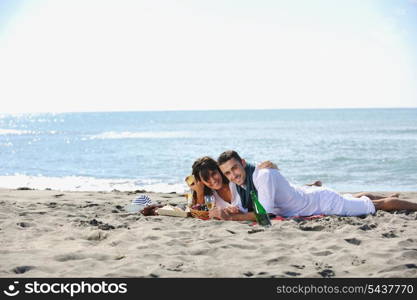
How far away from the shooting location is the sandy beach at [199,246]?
4121 mm

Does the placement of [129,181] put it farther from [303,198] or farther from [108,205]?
[303,198]

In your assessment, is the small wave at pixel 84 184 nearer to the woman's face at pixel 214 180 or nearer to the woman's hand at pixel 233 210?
the woman's hand at pixel 233 210

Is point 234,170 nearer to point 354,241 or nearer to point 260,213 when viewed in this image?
point 260,213

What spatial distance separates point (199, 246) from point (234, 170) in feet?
3.84

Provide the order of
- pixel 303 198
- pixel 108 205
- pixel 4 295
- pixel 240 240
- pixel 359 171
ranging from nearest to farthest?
pixel 4 295, pixel 240 240, pixel 303 198, pixel 108 205, pixel 359 171

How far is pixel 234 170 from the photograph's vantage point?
576 centimetres

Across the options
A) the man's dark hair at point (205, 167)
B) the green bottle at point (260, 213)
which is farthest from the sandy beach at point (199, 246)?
the man's dark hair at point (205, 167)

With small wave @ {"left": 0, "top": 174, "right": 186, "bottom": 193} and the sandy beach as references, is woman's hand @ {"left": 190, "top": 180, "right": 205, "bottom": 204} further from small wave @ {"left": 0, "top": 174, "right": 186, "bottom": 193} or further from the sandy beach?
small wave @ {"left": 0, "top": 174, "right": 186, "bottom": 193}

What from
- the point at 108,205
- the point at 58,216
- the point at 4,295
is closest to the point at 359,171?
the point at 108,205

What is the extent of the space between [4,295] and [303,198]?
3.68 m

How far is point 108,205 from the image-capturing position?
26.0ft

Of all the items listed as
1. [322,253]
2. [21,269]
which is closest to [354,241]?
[322,253]

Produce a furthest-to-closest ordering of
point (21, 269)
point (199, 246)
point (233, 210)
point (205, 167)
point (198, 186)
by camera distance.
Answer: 1. point (198, 186)
2. point (233, 210)
3. point (205, 167)
4. point (199, 246)
5. point (21, 269)

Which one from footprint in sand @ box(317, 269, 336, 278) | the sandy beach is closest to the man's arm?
the sandy beach
